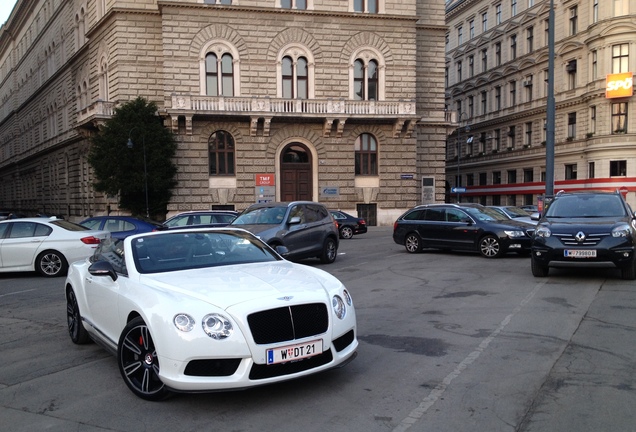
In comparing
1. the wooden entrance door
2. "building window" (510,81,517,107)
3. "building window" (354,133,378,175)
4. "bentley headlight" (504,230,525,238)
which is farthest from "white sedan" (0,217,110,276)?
"building window" (510,81,517,107)

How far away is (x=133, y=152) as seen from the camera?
1259 inches

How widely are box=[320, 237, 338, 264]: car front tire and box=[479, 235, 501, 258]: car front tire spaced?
13.9ft

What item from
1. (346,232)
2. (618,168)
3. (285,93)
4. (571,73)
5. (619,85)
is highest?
(571,73)

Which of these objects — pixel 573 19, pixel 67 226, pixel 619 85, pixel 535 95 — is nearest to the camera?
pixel 67 226

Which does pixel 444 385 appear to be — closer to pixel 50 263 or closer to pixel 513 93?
pixel 50 263

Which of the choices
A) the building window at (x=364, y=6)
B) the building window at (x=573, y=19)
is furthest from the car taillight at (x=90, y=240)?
the building window at (x=573, y=19)

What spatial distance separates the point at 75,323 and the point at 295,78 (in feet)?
98.1

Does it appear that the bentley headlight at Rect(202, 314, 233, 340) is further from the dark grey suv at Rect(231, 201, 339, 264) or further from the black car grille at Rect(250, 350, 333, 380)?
the dark grey suv at Rect(231, 201, 339, 264)

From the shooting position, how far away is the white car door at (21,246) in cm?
1334

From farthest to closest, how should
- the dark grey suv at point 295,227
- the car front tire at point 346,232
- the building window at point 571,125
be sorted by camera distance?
the building window at point 571,125 → the car front tire at point 346,232 → the dark grey suv at point 295,227

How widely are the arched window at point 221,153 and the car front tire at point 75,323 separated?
27.6m

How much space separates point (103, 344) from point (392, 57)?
3333 centimetres

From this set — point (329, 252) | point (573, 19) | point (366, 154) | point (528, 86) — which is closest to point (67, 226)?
point (329, 252)

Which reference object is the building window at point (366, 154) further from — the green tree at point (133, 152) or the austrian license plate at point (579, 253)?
the austrian license plate at point (579, 253)
